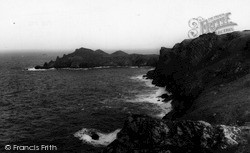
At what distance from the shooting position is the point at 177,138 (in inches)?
1277

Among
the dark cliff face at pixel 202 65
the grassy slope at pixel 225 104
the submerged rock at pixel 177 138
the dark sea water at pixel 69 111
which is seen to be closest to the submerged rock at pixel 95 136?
the dark sea water at pixel 69 111

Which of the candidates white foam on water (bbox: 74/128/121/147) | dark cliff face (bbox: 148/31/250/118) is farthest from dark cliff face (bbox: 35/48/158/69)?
white foam on water (bbox: 74/128/121/147)

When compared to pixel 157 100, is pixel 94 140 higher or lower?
lower

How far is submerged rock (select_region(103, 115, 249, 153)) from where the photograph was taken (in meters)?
31.1

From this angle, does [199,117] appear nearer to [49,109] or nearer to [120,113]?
[120,113]

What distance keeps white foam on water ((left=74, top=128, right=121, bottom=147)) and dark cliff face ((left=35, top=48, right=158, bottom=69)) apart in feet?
409

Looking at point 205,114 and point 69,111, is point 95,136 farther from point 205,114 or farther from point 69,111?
point 205,114

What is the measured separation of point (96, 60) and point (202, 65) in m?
111

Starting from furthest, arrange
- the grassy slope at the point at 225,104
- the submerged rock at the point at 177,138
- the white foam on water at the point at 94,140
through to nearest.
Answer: the white foam on water at the point at 94,140 → the grassy slope at the point at 225,104 → the submerged rock at the point at 177,138

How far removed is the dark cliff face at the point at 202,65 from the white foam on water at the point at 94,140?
16010 mm

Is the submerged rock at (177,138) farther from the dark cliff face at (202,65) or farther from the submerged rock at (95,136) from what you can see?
the dark cliff face at (202,65)

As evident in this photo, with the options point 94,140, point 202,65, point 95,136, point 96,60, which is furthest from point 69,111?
point 96,60

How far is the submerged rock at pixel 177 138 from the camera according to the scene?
31.1m

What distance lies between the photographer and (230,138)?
105ft
